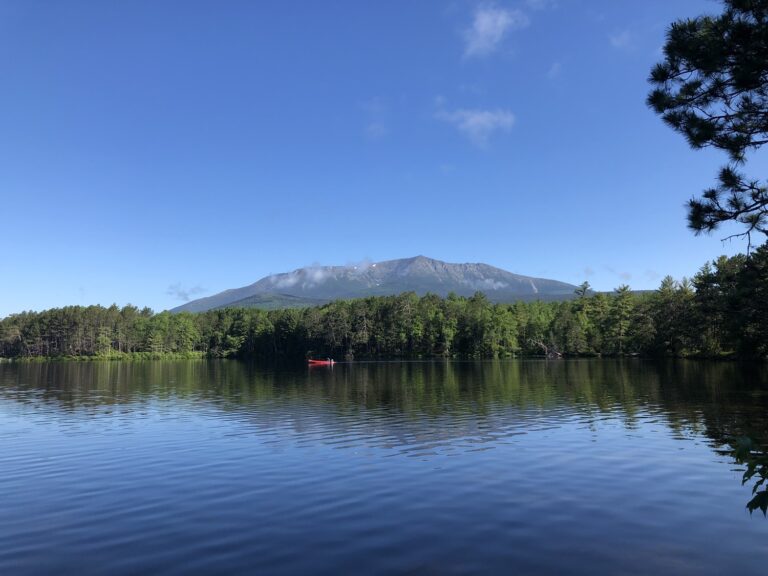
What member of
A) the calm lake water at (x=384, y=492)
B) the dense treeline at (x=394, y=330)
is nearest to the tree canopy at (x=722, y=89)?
the calm lake water at (x=384, y=492)

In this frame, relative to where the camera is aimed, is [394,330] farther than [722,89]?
Yes

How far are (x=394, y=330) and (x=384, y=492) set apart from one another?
131 meters

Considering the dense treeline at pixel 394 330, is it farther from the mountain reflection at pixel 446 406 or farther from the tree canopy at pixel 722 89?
the tree canopy at pixel 722 89

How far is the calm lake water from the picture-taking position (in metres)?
10.3

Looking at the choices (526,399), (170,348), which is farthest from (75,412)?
(170,348)

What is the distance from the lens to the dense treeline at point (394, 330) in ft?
364

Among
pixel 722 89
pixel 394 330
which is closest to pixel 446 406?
pixel 722 89

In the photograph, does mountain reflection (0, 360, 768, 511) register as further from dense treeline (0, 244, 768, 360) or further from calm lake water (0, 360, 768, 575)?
dense treeline (0, 244, 768, 360)

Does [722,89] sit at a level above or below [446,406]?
above

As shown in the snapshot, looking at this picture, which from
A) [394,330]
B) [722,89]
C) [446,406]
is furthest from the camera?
[394,330]

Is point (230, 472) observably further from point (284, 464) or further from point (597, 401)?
point (597, 401)

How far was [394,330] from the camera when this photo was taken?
146000 mm

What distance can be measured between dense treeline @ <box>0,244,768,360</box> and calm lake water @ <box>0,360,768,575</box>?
74.9 meters

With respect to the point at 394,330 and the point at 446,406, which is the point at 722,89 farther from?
the point at 394,330
